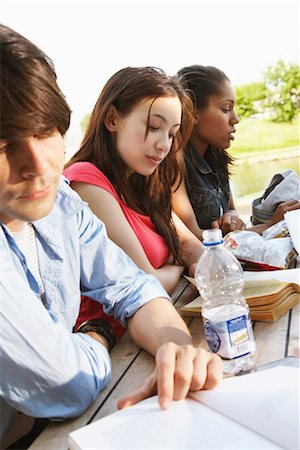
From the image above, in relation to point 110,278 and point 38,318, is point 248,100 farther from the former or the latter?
point 38,318

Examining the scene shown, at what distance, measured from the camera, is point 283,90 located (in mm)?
13672

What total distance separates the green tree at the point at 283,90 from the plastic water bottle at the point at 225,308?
497 inches

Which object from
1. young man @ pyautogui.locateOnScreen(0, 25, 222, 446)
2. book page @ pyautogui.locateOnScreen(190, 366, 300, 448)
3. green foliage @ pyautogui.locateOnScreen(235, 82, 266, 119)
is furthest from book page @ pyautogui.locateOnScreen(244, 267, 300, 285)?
green foliage @ pyautogui.locateOnScreen(235, 82, 266, 119)

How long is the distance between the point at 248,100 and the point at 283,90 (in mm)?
996

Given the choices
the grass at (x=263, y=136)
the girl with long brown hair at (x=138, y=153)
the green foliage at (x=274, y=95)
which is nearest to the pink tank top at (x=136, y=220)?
the girl with long brown hair at (x=138, y=153)

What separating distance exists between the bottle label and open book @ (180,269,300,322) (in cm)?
21

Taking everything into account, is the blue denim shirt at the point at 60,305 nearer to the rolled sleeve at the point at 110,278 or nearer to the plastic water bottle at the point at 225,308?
the rolled sleeve at the point at 110,278

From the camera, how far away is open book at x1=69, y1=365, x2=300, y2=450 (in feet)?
2.03

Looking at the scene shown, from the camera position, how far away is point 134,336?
1.06 metres

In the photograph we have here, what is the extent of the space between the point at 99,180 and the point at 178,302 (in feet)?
1.47

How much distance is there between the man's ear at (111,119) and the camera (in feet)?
5.52

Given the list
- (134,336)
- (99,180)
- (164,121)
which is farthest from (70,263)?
(164,121)

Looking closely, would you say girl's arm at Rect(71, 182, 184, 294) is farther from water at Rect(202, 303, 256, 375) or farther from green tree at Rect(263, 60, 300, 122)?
green tree at Rect(263, 60, 300, 122)

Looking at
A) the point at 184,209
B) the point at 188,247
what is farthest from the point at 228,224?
the point at 188,247
